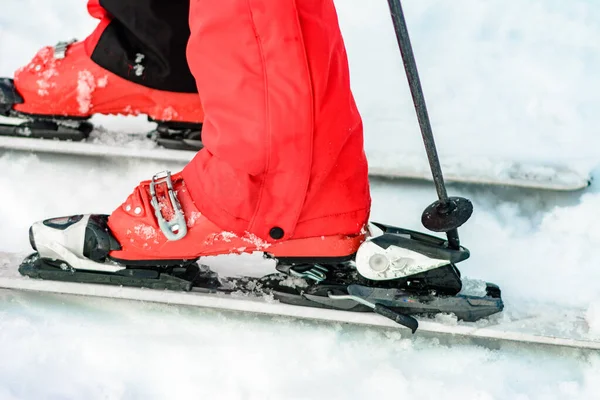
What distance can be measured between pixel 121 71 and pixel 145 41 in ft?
0.55

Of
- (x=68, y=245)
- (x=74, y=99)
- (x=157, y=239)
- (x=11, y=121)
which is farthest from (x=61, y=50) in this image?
(x=157, y=239)

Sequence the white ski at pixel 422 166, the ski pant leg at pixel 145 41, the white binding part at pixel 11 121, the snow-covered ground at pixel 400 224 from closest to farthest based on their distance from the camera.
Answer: the snow-covered ground at pixel 400 224 → the ski pant leg at pixel 145 41 → the white ski at pixel 422 166 → the white binding part at pixel 11 121

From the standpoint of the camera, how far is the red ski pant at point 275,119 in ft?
4.79

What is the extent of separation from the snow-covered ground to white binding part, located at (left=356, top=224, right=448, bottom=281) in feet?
0.63

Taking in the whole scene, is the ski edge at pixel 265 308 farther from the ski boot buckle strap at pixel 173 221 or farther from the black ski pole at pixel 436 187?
the black ski pole at pixel 436 187

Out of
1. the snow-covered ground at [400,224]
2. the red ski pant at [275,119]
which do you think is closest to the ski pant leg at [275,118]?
the red ski pant at [275,119]

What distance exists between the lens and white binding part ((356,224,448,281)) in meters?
1.77

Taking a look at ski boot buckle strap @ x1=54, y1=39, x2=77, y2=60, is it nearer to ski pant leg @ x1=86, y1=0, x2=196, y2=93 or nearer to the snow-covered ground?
ski pant leg @ x1=86, y1=0, x2=196, y2=93

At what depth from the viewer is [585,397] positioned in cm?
171

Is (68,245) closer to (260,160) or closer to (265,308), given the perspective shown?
(265,308)

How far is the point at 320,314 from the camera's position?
1837 mm

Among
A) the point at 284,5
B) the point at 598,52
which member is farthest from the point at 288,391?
the point at 598,52

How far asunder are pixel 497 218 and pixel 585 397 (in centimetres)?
78

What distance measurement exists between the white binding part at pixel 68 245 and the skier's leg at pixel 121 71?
0.71m
